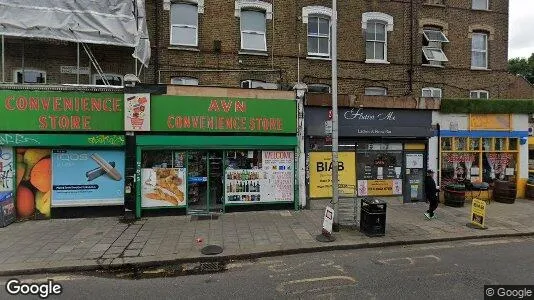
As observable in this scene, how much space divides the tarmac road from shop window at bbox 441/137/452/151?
21.2 feet

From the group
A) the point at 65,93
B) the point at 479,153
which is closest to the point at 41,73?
the point at 65,93

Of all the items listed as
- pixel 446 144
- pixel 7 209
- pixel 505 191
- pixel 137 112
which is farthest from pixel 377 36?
pixel 7 209

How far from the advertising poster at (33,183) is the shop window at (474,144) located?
16.1 metres

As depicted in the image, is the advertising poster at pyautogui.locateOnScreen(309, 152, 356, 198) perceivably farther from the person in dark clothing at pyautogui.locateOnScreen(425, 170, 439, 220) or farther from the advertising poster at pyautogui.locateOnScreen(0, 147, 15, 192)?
the advertising poster at pyautogui.locateOnScreen(0, 147, 15, 192)

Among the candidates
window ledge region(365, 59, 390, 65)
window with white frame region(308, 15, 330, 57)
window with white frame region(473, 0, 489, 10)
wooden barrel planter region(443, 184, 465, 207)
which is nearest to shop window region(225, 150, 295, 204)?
window with white frame region(308, 15, 330, 57)

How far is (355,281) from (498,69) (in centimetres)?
1643

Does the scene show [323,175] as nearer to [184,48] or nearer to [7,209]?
[184,48]

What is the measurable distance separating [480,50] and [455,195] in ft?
29.4

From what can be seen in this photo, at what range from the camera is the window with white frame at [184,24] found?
13.3m

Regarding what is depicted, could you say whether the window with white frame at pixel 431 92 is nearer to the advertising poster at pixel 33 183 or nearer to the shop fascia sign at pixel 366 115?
the shop fascia sign at pixel 366 115

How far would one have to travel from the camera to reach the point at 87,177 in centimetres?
1067

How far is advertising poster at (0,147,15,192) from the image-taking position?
10117 millimetres

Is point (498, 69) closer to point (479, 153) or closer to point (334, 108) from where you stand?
point (479, 153)

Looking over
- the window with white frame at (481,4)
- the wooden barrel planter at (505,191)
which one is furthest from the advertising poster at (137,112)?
the window with white frame at (481,4)
